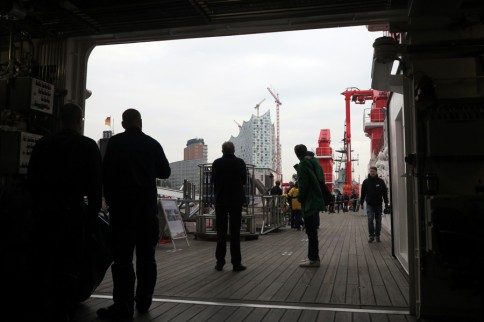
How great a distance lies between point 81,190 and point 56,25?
2070mm

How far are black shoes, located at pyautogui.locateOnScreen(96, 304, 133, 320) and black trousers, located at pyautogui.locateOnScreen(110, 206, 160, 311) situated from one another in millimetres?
30

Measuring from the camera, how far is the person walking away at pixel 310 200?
19.7 feet

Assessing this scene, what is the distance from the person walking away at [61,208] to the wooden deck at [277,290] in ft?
2.20

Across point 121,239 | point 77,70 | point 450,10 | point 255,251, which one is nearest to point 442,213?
point 450,10

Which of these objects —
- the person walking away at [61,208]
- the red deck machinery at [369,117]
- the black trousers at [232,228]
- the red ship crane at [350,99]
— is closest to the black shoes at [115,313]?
the person walking away at [61,208]

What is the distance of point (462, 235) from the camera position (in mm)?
2768

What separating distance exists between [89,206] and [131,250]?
0.58m

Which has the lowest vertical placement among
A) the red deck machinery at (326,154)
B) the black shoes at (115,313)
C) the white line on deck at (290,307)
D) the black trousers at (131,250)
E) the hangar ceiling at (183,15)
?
the white line on deck at (290,307)

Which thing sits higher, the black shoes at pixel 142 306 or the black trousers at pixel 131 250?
the black trousers at pixel 131 250

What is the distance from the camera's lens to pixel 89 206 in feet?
10.3

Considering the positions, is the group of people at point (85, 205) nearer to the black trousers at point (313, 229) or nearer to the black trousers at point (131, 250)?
the black trousers at point (131, 250)

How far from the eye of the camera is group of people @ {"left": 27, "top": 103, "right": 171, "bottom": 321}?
2.91 metres

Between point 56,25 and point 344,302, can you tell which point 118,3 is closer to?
point 56,25

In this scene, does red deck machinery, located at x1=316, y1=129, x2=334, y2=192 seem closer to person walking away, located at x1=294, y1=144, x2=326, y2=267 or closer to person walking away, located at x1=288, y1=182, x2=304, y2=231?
person walking away, located at x1=288, y1=182, x2=304, y2=231
